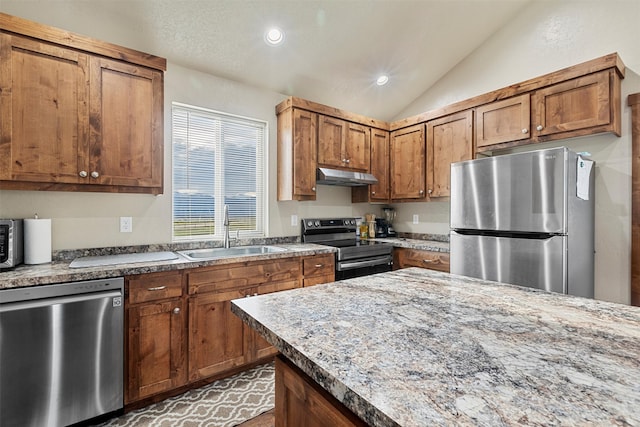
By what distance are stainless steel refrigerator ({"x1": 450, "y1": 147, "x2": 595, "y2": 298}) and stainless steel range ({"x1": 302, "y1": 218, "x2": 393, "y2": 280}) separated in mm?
795

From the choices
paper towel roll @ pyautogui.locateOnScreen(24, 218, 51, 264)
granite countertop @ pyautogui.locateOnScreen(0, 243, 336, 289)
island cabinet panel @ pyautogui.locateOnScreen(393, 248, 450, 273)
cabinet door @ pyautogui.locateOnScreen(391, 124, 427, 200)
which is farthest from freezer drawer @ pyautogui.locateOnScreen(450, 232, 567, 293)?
paper towel roll @ pyautogui.locateOnScreen(24, 218, 51, 264)

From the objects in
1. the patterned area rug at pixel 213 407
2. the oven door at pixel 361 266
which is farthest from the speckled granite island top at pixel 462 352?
the oven door at pixel 361 266

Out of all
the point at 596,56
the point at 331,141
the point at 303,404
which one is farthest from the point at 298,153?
the point at 596,56

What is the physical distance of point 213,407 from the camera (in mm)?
2037

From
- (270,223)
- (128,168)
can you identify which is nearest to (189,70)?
(128,168)

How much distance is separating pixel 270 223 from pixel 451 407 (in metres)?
2.81

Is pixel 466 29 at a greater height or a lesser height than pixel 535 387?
greater

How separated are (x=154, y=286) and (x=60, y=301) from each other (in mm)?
475

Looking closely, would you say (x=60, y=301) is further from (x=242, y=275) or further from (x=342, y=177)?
(x=342, y=177)

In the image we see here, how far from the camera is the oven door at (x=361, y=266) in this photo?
297 cm

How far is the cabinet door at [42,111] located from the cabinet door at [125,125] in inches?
2.7

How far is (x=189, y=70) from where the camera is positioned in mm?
2730

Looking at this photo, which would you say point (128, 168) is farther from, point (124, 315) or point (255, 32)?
point (255, 32)

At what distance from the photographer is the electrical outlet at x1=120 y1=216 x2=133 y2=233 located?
8.01 ft
